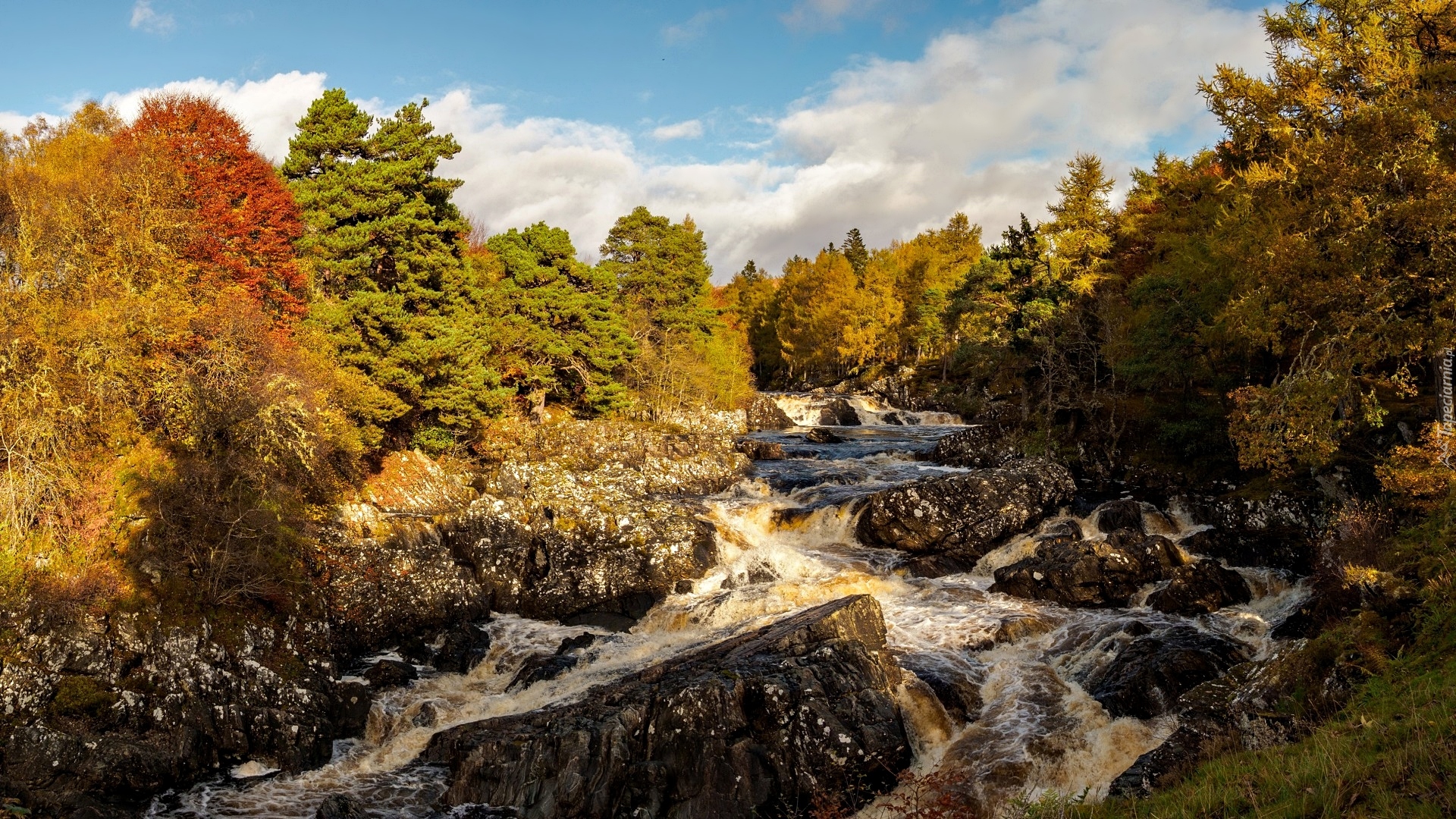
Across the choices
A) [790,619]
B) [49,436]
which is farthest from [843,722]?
[49,436]

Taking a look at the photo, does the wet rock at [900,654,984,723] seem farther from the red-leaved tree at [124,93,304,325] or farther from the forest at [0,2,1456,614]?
the red-leaved tree at [124,93,304,325]

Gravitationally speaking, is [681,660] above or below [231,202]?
below

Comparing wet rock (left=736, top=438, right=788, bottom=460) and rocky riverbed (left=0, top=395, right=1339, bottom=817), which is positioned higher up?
wet rock (left=736, top=438, right=788, bottom=460)

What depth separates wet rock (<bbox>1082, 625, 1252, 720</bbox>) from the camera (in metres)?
15.3

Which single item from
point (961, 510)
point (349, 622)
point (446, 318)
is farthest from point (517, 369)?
point (961, 510)

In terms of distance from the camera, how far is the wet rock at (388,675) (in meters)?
19.2

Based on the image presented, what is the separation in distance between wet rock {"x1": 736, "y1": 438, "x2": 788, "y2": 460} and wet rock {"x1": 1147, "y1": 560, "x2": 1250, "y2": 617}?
2176cm

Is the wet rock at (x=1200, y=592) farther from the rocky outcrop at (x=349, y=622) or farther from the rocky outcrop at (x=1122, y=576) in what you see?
the rocky outcrop at (x=349, y=622)

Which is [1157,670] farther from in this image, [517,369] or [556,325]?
[556,325]

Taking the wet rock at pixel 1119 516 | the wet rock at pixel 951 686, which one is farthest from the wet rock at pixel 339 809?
the wet rock at pixel 1119 516

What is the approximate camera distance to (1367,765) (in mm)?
7375

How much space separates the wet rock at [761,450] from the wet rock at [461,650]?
20027mm

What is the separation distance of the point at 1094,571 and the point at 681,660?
40.3 ft

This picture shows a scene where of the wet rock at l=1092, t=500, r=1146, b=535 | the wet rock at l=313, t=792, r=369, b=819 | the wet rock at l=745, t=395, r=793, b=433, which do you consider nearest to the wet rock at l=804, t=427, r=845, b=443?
the wet rock at l=745, t=395, r=793, b=433
